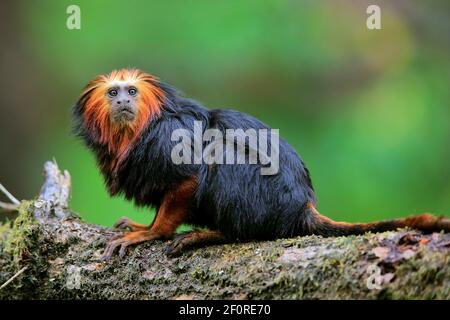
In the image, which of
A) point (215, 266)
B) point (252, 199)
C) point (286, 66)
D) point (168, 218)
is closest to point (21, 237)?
point (168, 218)

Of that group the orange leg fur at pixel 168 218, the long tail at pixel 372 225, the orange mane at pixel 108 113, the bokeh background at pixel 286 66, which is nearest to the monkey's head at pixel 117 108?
the orange mane at pixel 108 113

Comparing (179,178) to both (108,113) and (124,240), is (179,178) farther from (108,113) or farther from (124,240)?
(108,113)

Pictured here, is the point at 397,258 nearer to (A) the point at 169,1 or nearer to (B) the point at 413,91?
(B) the point at 413,91

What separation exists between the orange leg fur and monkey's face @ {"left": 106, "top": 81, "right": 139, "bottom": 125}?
605mm

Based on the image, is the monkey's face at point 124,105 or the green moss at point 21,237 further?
the monkey's face at point 124,105

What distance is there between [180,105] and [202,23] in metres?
3.58

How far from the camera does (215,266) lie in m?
3.30

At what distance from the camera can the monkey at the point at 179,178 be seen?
141 inches

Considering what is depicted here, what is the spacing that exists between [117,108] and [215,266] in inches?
52.7

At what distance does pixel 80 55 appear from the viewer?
7898 mm

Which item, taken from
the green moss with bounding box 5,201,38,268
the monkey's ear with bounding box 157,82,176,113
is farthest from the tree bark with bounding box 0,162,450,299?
the monkey's ear with bounding box 157,82,176,113

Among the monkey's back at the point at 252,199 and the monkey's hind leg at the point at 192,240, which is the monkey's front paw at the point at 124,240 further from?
the monkey's back at the point at 252,199

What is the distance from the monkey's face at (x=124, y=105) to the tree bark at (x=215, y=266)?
70 centimetres

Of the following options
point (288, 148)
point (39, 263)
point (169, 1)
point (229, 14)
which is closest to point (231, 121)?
point (288, 148)
